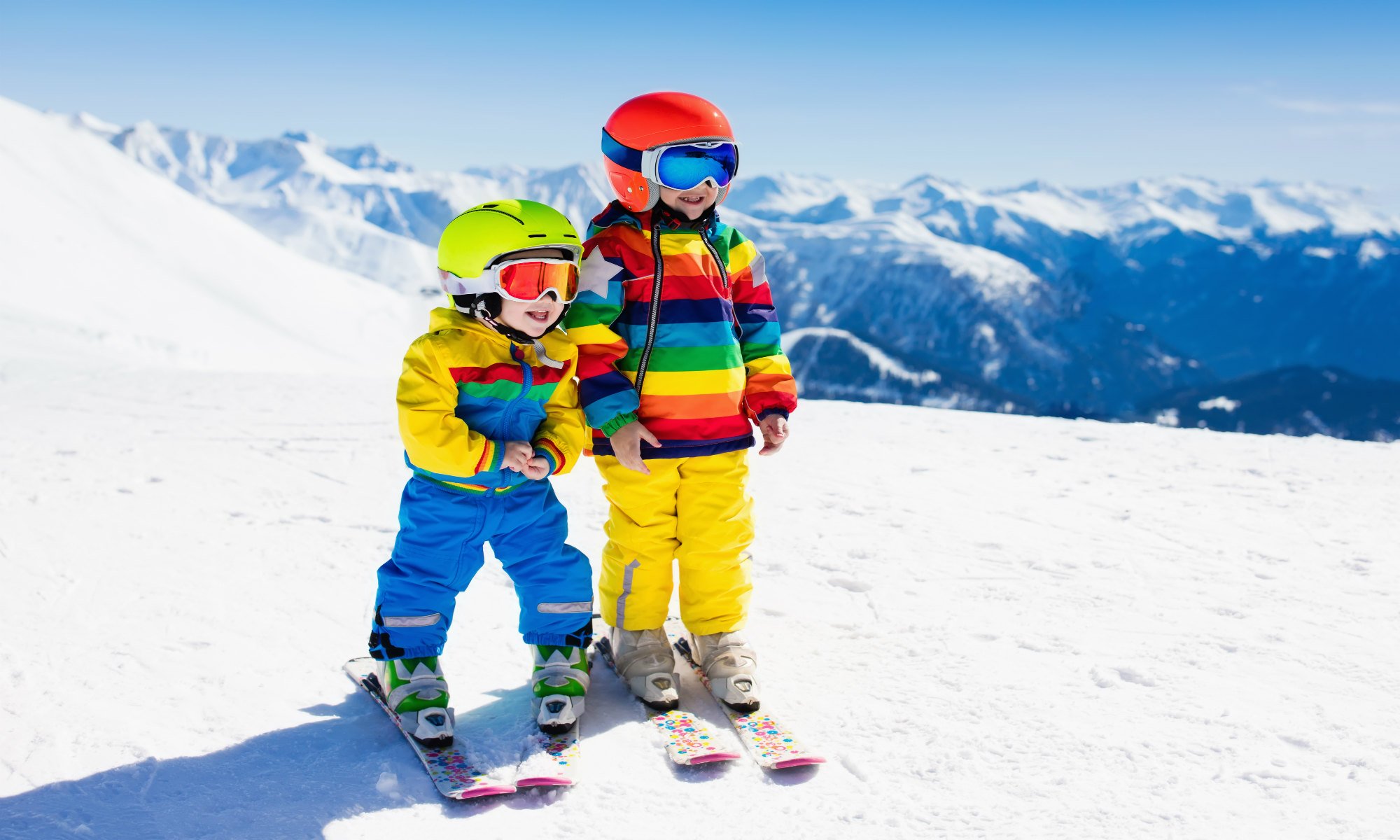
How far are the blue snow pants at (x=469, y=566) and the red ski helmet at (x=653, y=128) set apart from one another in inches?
43.4

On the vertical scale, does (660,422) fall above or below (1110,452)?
above

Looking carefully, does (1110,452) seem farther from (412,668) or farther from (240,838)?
(240,838)

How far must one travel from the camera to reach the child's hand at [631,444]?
317 cm

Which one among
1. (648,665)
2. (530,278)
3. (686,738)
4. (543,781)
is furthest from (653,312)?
(543,781)

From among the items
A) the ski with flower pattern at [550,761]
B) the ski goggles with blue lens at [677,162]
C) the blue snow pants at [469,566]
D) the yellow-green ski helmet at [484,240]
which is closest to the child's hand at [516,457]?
the blue snow pants at [469,566]

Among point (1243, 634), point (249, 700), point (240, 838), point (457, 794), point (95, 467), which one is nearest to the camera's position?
point (240, 838)

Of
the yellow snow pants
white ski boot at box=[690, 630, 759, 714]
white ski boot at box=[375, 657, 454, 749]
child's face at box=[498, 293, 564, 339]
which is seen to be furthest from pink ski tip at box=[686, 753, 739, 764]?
child's face at box=[498, 293, 564, 339]

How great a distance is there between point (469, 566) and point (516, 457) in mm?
457

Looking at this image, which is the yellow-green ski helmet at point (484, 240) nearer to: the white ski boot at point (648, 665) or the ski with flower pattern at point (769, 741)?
the white ski boot at point (648, 665)

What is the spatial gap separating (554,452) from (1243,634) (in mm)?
2978

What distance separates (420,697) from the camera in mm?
2980

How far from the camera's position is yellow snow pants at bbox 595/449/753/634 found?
3338mm

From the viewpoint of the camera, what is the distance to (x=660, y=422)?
3307mm

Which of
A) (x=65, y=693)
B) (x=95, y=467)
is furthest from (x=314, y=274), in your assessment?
(x=65, y=693)
